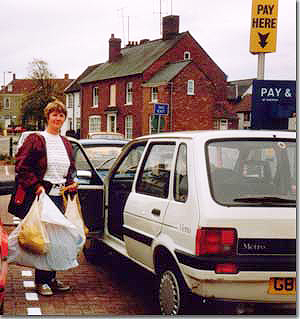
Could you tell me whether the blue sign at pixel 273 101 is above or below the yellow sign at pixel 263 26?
below

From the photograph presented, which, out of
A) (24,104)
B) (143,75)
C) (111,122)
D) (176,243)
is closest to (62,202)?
(176,243)

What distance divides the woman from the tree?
2631 inches

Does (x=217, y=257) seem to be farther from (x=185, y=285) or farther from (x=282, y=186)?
(x=282, y=186)

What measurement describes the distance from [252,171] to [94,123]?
53.9 metres

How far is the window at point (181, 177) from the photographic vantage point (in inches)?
195

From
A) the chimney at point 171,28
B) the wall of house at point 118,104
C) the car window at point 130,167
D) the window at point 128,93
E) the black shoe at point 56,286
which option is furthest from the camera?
the chimney at point 171,28

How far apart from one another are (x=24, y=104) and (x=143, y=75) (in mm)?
28945

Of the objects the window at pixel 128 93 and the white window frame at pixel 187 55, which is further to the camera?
the white window frame at pixel 187 55

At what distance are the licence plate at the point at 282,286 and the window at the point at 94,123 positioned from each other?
53291mm

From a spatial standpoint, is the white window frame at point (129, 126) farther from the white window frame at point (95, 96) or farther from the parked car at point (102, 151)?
the parked car at point (102, 151)

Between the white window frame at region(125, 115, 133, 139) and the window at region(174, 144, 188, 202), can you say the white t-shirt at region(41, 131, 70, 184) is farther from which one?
the white window frame at region(125, 115, 133, 139)

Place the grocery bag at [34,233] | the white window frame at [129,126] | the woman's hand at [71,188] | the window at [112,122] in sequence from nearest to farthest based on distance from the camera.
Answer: the grocery bag at [34,233]
the woman's hand at [71,188]
the white window frame at [129,126]
the window at [112,122]

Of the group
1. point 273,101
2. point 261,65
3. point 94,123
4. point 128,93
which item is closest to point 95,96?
point 94,123

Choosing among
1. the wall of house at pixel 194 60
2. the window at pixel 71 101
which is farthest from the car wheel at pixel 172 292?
the window at pixel 71 101
